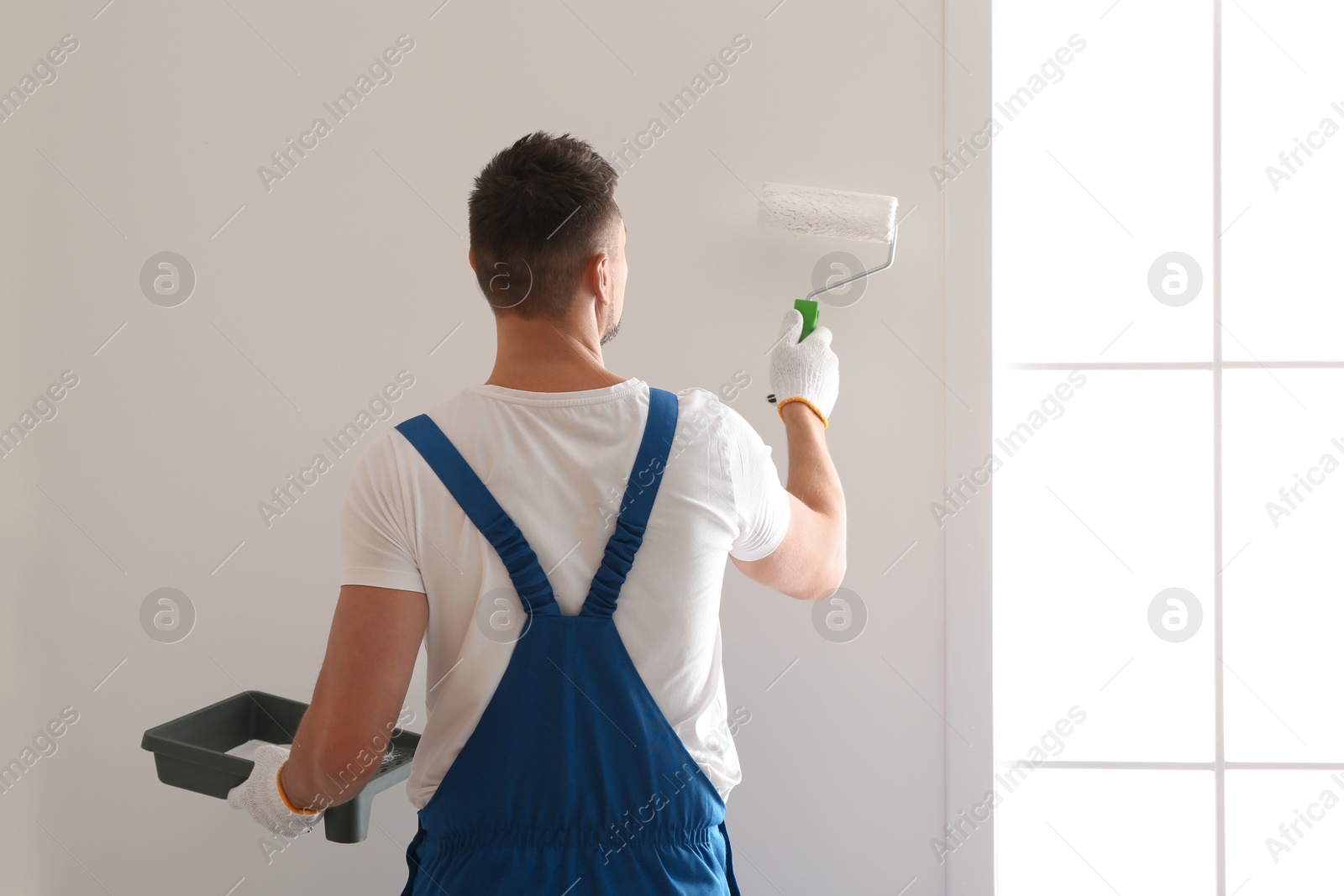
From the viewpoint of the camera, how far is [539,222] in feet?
2.77

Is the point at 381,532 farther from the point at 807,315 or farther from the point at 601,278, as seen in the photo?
the point at 807,315

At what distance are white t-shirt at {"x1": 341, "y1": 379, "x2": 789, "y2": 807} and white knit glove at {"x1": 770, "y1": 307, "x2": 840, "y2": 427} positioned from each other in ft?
1.10

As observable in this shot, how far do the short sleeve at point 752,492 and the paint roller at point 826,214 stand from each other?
0.40 m

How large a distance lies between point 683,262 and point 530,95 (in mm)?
359

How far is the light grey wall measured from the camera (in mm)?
1361

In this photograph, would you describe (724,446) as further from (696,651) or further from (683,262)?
(683,262)

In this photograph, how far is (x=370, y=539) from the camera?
2.64 feet
